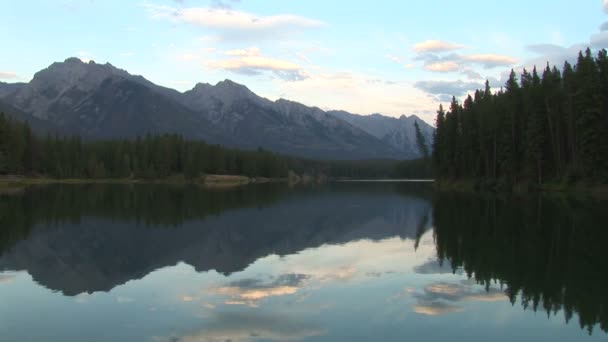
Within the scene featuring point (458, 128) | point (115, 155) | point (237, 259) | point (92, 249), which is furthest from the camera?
point (115, 155)

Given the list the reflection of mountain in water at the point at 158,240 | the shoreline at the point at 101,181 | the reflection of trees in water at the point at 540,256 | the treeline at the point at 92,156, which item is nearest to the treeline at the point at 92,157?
the treeline at the point at 92,156

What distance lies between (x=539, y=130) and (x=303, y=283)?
240 ft

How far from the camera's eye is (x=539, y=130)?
81750 mm

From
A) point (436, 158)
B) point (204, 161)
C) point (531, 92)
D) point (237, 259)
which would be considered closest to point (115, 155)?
point (204, 161)

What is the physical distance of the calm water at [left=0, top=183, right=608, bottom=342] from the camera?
43.7 feet

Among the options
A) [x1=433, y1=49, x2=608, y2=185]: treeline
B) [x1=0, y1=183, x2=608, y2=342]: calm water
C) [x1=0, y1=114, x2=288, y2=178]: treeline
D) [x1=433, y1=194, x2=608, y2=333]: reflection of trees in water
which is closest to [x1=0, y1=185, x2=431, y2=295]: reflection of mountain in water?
[x1=0, y1=183, x2=608, y2=342]: calm water

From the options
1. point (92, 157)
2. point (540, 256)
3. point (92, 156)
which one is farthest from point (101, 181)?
point (540, 256)

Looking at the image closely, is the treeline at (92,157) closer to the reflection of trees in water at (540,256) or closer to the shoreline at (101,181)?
the shoreline at (101,181)

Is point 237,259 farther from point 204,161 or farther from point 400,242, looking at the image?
point 204,161

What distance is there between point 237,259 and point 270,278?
5167 mm

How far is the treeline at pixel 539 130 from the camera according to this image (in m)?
71.1

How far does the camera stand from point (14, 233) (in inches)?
1251

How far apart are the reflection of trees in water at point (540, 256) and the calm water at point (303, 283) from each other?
76 mm

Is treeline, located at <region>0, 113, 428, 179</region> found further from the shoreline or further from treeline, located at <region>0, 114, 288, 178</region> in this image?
the shoreline
